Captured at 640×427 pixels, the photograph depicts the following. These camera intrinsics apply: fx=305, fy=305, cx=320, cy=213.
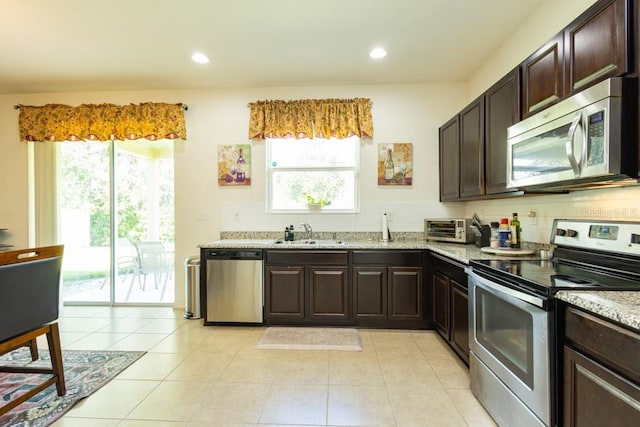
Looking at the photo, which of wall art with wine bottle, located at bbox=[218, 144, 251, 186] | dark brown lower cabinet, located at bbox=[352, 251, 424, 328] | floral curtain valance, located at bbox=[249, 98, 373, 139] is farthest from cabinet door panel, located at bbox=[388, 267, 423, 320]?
wall art with wine bottle, located at bbox=[218, 144, 251, 186]

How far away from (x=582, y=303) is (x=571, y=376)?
0.32m

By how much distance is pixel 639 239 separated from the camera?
1.44 metres

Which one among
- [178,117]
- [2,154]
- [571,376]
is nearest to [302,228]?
[178,117]

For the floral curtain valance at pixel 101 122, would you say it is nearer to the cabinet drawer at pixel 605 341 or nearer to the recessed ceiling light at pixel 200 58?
the recessed ceiling light at pixel 200 58

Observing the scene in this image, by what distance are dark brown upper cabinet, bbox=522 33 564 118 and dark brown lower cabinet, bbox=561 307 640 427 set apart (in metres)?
1.28

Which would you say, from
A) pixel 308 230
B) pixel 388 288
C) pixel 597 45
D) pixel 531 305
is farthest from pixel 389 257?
pixel 597 45

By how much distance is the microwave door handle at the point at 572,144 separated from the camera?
1.46 metres

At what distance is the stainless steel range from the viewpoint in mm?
1329

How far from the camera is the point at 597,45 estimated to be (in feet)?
4.89

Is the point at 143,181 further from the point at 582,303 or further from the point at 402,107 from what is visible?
the point at 582,303

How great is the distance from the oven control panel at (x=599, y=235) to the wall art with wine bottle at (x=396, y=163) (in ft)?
5.87

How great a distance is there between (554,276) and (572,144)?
25.7 inches

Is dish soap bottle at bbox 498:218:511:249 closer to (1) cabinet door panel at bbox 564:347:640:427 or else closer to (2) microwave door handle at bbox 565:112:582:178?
(2) microwave door handle at bbox 565:112:582:178

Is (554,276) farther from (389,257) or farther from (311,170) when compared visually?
(311,170)
